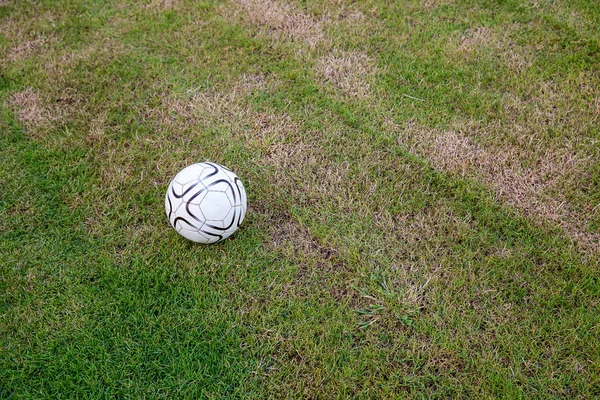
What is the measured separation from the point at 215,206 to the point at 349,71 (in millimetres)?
1960

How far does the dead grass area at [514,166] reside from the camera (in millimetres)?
3002

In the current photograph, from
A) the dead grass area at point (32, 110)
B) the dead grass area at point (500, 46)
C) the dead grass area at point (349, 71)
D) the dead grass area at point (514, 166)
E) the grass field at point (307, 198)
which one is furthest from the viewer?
the dead grass area at point (500, 46)

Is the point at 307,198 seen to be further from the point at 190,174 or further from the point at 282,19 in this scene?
the point at 282,19

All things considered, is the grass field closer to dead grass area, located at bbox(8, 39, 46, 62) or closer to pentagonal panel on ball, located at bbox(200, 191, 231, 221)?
dead grass area, located at bbox(8, 39, 46, 62)

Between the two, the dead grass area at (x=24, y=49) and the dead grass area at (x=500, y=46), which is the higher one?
the dead grass area at (x=500, y=46)

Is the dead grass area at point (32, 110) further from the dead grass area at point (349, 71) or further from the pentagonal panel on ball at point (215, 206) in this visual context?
the dead grass area at point (349, 71)

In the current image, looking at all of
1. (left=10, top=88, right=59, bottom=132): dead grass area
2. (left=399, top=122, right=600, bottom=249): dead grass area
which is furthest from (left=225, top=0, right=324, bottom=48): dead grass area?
(left=10, top=88, right=59, bottom=132): dead grass area

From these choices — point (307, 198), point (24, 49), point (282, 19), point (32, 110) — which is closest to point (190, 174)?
point (307, 198)

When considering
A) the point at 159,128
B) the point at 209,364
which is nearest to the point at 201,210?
the point at 209,364

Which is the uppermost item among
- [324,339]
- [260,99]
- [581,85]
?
[581,85]

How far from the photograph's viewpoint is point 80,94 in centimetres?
376

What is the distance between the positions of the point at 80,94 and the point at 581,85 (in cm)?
409

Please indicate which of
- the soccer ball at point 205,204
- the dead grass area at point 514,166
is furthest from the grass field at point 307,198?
the soccer ball at point 205,204

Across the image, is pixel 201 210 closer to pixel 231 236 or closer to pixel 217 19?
pixel 231 236
